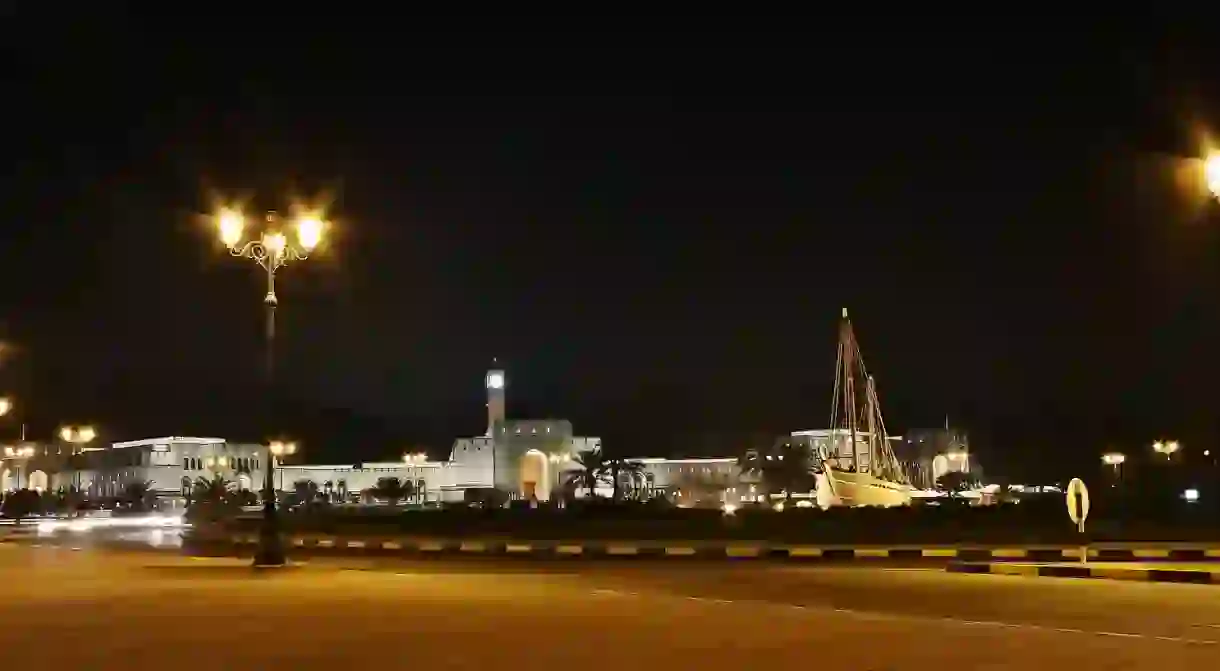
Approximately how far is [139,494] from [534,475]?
41.9 meters

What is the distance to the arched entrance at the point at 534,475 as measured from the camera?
142 m

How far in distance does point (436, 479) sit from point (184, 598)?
13842 cm

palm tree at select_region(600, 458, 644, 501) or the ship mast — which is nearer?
the ship mast

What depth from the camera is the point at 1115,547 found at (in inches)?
1224

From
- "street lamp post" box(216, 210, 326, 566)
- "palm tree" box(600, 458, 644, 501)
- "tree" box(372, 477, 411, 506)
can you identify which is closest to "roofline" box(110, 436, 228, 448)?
"tree" box(372, 477, 411, 506)

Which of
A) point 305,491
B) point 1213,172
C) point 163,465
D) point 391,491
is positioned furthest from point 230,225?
point 163,465

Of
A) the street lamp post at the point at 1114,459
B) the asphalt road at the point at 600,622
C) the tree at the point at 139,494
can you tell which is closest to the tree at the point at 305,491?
the tree at the point at 139,494

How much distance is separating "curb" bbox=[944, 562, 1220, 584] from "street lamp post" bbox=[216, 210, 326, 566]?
11968 millimetres

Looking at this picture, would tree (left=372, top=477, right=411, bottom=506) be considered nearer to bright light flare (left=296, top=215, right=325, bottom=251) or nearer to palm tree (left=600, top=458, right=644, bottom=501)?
palm tree (left=600, top=458, right=644, bottom=501)

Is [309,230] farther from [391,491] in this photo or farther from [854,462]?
[391,491]

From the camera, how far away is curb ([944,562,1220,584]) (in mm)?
19531

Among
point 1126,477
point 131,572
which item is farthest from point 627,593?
point 1126,477

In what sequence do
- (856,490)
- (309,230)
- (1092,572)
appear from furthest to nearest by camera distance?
1. (856,490)
2. (309,230)
3. (1092,572)

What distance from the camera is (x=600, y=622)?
13.3 meters
